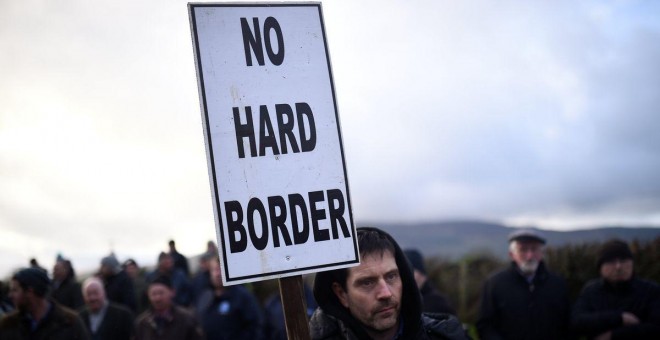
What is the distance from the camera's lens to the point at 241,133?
3.17 meters

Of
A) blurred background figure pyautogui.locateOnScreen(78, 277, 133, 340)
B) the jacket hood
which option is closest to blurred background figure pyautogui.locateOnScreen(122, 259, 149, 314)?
blurred background figure pyautogui.locateOnScreen(78, 277, 133, 340)

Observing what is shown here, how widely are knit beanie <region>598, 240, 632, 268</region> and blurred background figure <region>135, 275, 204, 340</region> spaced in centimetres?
376

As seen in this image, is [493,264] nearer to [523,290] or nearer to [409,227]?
[523,290]

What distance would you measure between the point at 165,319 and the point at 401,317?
184 inches

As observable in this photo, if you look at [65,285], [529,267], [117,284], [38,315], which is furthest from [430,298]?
[65,285]

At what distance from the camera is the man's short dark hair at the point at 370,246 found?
375cm

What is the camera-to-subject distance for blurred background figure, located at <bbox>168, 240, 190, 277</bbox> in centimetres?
1035

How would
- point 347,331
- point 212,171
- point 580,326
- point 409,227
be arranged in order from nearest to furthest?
1. point 212,171
2. point 347,331
3. point 580,326
4. point 409,227

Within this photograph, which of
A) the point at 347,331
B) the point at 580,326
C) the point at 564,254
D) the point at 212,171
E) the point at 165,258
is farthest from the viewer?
the point at 564,254

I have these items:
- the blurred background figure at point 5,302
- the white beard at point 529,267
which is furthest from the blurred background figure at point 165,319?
the white beard at point 529,267

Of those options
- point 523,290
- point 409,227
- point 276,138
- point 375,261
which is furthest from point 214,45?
point 409,227

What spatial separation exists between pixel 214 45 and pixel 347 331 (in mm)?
1362

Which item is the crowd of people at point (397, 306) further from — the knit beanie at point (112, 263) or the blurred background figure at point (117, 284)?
the knit beanie at point (112, 263)

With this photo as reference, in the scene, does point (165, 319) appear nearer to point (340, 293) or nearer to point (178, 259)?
point (178, 259)
